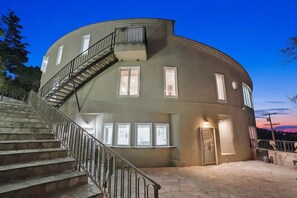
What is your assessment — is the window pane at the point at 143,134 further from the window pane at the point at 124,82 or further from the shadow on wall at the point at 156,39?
the shadow on wall at the point at 156,39

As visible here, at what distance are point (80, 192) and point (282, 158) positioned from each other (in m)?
11.8

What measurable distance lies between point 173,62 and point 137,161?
6366 millimetres

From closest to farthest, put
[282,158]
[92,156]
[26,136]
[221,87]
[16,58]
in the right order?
[92,156] < [26,136] < [282,158] < [221,87] < [16,58]

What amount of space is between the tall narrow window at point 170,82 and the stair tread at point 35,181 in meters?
6.55

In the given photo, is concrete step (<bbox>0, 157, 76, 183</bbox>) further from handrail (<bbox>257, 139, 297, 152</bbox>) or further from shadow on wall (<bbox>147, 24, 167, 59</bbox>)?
handrail (<bbox>257, 139, 297, 152</bbox>)

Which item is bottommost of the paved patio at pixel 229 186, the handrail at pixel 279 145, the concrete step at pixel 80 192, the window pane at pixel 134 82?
the paved patio at pixel 229 186

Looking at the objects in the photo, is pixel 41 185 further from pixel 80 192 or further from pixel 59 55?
pixel 59 55

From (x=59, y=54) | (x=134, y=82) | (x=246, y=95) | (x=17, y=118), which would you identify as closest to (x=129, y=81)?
(x=134, y=82)

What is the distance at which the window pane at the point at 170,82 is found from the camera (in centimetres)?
889

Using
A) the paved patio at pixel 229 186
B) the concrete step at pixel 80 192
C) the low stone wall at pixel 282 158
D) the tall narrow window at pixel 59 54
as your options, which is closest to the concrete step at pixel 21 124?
the concrete step at pixel 80 192

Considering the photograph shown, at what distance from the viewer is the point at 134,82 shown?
8.92 m

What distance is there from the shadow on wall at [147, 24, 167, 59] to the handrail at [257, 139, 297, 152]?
1050 centimetres

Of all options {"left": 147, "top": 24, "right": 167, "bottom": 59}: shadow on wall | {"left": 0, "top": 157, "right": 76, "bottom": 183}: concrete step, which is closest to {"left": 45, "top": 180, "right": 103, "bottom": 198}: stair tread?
{"left": 0, "top": 157, "right": 76, "bottom": 183}: concrete step

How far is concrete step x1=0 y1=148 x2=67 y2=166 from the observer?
9.67 ft
